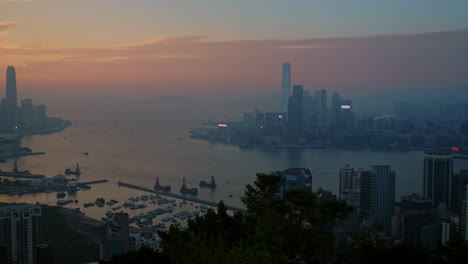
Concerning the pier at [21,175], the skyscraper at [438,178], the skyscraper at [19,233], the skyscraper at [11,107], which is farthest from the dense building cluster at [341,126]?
the skyscraper at [19,233]

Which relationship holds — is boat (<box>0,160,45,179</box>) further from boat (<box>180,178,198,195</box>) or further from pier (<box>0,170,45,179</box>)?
boat (<box>180,178,198,195</box>)

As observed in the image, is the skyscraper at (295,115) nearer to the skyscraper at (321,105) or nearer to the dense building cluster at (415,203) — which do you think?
the skyscraper at (321,105)

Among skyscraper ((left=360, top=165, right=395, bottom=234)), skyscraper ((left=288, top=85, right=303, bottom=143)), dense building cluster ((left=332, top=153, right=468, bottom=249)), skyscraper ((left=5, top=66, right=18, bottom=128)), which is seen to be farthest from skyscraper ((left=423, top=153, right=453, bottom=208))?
skyscraper ((left=5, top=66, right=18, bottom=128))

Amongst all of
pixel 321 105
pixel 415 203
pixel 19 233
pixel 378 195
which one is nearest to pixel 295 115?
pixel 321 105

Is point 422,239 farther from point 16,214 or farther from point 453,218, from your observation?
point 16,214

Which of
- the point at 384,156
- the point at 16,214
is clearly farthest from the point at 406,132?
the point at 16,214

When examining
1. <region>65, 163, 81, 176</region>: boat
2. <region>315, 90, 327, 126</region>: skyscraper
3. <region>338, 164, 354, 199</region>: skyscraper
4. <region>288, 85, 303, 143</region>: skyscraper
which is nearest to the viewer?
<region>338, 164, 354, 199</region>: skyscraper

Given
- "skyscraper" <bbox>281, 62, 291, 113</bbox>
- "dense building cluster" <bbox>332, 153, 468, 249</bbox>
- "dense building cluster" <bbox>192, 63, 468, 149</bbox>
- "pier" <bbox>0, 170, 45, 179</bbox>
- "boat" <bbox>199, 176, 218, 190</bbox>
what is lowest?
"pier" <bbox>0, 170, 45, 179</bbox>

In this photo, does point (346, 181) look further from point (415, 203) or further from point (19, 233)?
point (19, 233)
